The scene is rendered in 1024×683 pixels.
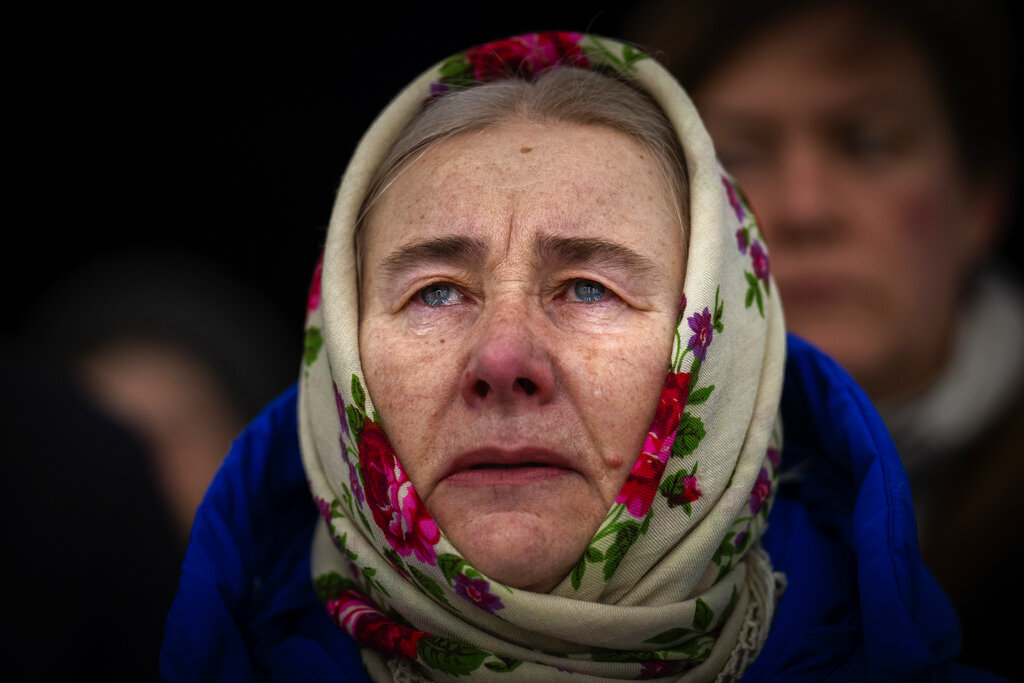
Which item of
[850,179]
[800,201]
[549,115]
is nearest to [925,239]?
[850,179]

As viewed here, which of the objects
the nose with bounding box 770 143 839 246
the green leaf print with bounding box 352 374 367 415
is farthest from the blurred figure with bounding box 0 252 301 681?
the nose with bounding box 770 143 839 246

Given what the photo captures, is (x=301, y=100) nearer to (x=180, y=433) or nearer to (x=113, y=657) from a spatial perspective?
(x=180, y=433)

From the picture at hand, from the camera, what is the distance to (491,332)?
5.31ft

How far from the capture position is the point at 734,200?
6.52ft

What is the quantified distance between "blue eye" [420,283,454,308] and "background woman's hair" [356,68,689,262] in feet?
0.86

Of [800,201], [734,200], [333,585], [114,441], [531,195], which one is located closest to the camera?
[531,195]

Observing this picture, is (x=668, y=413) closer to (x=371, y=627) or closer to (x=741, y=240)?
(x=741, y=240)

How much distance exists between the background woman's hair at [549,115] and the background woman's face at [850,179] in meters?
1.26

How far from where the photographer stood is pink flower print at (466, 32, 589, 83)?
208cm

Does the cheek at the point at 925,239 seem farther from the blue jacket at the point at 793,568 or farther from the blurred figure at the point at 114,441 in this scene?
the blurred figure at the point at 114,441

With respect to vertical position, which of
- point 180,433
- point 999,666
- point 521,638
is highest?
point 521,638

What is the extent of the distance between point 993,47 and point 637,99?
2.09 meters

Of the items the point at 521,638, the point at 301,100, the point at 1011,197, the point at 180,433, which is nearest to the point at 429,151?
the point at 521,638

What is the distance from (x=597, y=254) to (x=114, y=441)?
5.09 feet
